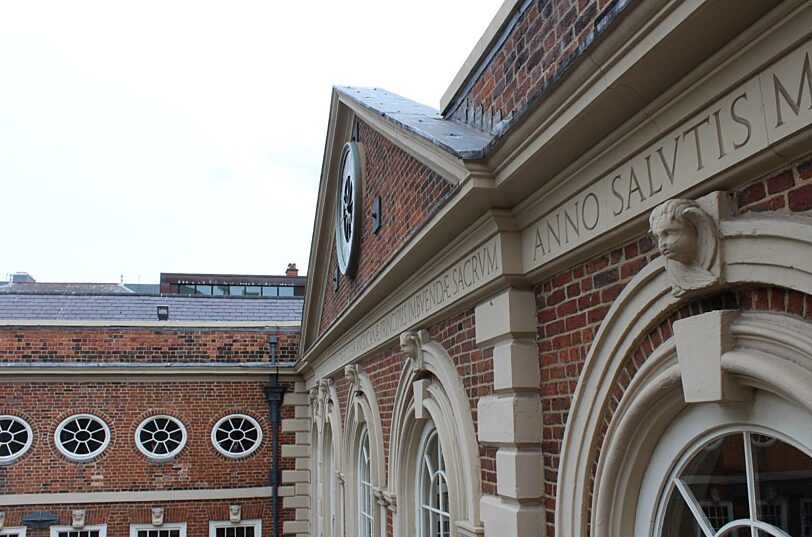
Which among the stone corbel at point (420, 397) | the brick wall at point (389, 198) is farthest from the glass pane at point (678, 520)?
the stone corbel at point (420, 397)

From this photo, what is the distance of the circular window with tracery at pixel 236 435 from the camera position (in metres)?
15.5

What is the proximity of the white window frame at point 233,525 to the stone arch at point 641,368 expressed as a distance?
12721 mm

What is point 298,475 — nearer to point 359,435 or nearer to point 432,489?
point 359,435

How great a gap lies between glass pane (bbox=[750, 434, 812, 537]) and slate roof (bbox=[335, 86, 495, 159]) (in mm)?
2158

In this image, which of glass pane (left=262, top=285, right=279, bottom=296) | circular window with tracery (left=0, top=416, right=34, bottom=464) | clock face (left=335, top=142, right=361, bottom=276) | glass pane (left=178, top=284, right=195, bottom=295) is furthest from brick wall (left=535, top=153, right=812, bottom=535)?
glass pane (left=262, top=285, right=279, bottom=296)

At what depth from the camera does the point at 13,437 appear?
14695mm

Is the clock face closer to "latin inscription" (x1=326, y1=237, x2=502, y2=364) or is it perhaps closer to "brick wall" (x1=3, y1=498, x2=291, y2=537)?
"latin inscription" (x1=326, y1=237, x2=502, y2=364)

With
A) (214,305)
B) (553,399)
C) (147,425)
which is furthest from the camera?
(214,305)

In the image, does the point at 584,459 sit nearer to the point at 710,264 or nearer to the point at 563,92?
the point at 710,264

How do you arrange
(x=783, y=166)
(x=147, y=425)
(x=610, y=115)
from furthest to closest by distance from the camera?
(x=147, y=425), (x=610, y=115), (x=783, y=166)

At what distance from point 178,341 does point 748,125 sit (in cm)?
1463

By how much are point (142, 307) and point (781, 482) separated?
20014 mm

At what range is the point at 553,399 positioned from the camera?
4.13 metres

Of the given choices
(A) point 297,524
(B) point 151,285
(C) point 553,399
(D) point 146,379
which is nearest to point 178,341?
(D) point 146,379
